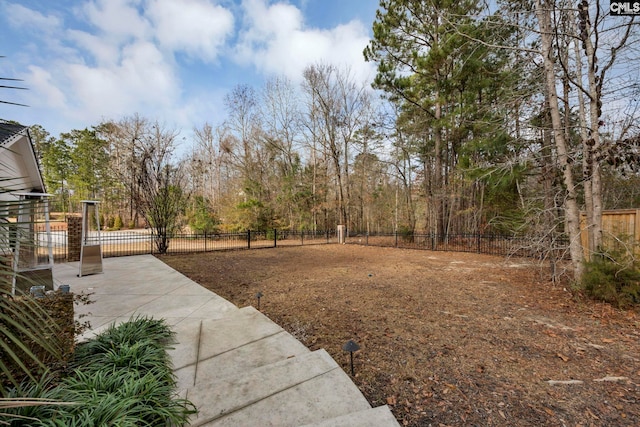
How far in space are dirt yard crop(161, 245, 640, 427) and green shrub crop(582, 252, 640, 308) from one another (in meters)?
0.21

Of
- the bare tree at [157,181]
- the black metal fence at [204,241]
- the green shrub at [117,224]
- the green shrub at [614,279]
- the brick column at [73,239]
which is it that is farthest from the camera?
the green shrub at [117,224]

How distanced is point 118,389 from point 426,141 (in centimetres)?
1338

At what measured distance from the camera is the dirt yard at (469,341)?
188 cm

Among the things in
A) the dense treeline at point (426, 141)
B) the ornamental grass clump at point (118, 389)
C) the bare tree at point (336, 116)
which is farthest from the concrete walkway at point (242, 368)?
the bare tree at point (336, 116)

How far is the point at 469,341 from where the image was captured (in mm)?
2822

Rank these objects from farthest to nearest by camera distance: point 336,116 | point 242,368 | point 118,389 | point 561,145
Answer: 1. point 336,116
2. point 561,145
3. point 242,368
4. point 118,389

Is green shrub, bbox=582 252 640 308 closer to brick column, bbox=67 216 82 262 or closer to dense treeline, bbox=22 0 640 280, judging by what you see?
dense treeline, bbox=22 0 640 280

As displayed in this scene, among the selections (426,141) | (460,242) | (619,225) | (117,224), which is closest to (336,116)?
(426,141)

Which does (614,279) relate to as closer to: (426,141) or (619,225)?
(619,225)

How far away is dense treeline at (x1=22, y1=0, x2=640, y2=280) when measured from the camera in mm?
4207

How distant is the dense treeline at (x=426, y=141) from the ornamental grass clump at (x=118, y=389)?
2207mm

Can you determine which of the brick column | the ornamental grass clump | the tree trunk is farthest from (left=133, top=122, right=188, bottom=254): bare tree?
the tree trunk

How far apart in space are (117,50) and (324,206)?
11.0 m

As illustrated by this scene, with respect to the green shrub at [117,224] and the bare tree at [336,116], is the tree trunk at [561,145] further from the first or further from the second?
the green shrub at [117,224]
